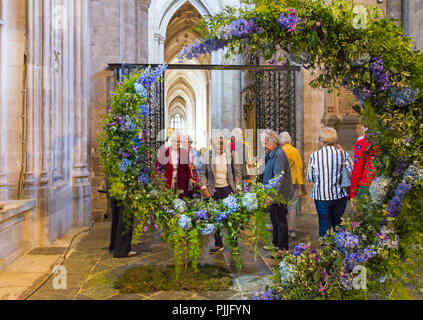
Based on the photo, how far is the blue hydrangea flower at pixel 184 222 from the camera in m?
3.48

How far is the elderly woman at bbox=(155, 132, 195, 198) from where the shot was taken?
5129 millimetres

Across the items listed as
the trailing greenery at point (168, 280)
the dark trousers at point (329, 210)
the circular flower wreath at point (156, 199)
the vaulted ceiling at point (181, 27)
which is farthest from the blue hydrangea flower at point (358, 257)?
the vaulted ceiling at point (181, 27)

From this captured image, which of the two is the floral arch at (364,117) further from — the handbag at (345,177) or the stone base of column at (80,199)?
the stone base of column at (80,199)

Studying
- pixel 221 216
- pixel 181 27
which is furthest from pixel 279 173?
pixel 181 27

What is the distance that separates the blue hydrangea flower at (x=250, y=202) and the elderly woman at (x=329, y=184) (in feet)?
2.79

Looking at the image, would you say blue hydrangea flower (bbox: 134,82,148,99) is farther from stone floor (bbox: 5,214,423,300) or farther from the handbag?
the handbag

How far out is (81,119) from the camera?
291 inches

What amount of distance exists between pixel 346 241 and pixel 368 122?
3.21ft

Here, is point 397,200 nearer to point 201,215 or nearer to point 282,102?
point 201,215

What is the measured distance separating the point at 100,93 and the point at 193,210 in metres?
5.32

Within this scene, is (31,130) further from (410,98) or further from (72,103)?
(410,98)

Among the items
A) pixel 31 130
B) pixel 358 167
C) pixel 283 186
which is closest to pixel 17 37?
pixel 31 130

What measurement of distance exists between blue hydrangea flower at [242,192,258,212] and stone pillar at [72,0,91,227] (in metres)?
4.38

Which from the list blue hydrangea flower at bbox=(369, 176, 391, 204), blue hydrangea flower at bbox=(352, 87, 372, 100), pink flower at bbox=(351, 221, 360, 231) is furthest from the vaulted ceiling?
pink flower at bbox=(351, 221, 360, 231)
